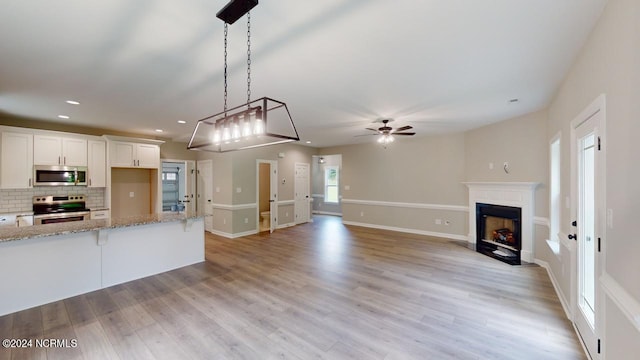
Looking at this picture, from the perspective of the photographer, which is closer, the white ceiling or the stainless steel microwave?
the white ceiling

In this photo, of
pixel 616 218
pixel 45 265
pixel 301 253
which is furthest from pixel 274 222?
pixel 616 218

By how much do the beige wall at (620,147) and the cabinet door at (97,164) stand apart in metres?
7.63

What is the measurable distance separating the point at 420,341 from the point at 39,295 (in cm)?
441

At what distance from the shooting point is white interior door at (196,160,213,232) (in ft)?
23.7

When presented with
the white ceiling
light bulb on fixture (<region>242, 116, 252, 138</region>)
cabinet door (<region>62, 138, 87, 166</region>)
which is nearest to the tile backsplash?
cabinet door (<region>62, 138, 87, 166</region>)

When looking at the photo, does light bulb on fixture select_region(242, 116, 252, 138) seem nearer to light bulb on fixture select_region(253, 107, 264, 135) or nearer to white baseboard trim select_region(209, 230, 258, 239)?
light bulb on fixture select_region(253, 107, 264, 135)

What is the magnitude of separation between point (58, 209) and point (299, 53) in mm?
5929

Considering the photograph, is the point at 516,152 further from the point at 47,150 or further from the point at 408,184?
the point at 47,150

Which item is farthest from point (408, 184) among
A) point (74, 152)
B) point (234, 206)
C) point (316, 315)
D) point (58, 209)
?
point (58, 209)

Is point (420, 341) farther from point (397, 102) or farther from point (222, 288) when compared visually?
point (397, 102)

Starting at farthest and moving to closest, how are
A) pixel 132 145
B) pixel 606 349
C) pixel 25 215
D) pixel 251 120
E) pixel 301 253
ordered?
pixel 132 145 → pixel 301 253 → pixel 25 215 → pixel 251 120 → pixel 606 349

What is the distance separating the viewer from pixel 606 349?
177cm

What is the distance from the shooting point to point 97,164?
5422mm

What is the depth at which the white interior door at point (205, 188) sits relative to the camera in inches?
285
